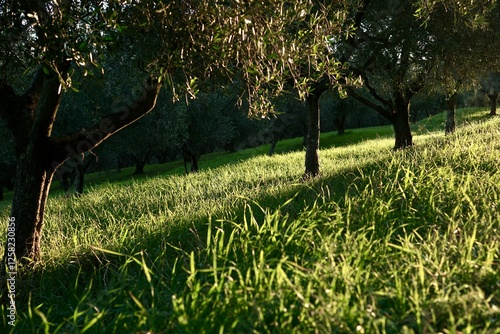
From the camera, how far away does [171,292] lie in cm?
453

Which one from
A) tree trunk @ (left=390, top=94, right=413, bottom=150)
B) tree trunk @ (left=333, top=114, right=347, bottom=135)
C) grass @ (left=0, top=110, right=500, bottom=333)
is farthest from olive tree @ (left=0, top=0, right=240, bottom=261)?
tree trunk @ (left=333, top=114, right=347, bottom=135)

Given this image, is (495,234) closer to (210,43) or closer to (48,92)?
(210,43)

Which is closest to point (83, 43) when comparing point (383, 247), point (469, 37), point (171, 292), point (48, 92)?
point (48, 92)

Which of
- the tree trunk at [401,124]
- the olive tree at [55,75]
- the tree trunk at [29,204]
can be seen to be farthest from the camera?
the tree trunk at [401,124]

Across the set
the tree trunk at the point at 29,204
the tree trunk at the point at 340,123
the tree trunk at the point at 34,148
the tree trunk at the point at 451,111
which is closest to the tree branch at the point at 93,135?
the tree trunk at the point at 34,148

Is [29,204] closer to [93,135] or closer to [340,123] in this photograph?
[93,135]

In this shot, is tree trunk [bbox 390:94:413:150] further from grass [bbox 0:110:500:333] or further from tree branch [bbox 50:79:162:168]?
tree branch [bbox 50:79:162:168]

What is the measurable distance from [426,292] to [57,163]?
6511 millimetres

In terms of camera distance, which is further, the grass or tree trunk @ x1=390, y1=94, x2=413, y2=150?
tree trunk @ x1=390, y1=94, x2=413, y2=150

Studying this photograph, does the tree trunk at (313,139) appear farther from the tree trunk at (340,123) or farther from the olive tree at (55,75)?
the tree trunk at (340,123)

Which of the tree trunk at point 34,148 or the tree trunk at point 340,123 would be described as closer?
the tree trunk at point 34,148

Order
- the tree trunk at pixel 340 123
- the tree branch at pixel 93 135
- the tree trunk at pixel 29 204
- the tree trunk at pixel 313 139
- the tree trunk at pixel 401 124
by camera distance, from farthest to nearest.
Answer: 1. the tree trunk at pixel 340 123
2. the tree trunk at pixel 401 124
3. the tree trunk at pixel 313 139
4. the tree branch at pixel 93 135
5. the tree trunk at pixel 29 204

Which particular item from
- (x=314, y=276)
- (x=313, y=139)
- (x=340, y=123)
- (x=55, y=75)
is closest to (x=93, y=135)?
(x=55, y=75)

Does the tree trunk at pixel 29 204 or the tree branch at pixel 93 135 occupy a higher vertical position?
the tree branch at pixel 93 135
